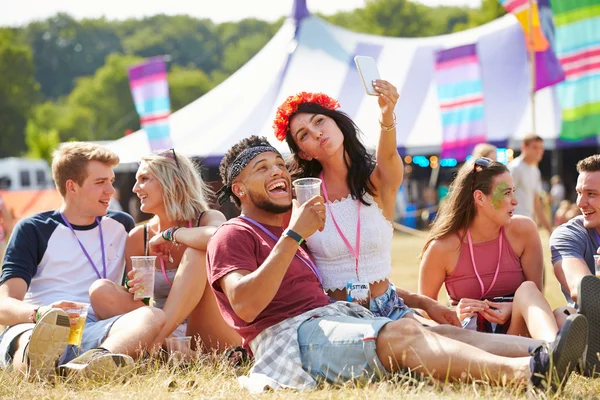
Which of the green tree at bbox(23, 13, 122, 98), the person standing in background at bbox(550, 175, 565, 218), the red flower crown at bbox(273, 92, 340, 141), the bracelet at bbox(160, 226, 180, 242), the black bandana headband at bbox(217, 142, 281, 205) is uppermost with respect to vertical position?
the green tree at bbox(23, 13, 122, 98)

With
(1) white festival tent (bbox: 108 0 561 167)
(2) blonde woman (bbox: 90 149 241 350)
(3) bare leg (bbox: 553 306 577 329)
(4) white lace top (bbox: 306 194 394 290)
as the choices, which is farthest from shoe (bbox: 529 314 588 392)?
(1) white festival tent (bbox: 108 0 561 167)

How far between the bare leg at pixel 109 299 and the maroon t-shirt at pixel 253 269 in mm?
893

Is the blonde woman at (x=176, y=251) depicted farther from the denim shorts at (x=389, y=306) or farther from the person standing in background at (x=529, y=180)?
the person standing in background at (x=529, y=180)

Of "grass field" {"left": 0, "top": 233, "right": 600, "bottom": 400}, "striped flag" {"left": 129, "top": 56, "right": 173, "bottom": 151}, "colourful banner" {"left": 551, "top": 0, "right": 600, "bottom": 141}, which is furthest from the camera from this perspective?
"striped flag" {"left": 129, "top": 56, "right": 173, "bottom": 151}

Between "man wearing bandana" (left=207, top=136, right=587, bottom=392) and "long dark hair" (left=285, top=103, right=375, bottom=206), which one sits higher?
"long dark hair" (left=285, top=103, right=375, bottom=206)

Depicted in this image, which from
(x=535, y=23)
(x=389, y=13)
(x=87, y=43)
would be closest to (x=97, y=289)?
(x=535, y=23)

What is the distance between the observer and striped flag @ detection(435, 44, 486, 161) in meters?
12.6

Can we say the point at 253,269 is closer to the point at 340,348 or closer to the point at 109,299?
the point at 340,348

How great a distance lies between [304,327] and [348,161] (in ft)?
3.55

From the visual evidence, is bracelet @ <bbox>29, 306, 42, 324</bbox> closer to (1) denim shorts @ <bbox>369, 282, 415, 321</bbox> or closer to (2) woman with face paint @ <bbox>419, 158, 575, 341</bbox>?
(1) denim shorts @ <bbox>369, 282, 415, 321</bbox>

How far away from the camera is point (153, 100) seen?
48.7 ft

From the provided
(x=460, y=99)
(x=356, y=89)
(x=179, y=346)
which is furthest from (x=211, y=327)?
(x=356, y=89)

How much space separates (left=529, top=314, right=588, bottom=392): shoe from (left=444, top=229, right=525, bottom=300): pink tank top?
4.22 feet

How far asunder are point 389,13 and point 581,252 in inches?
2721
